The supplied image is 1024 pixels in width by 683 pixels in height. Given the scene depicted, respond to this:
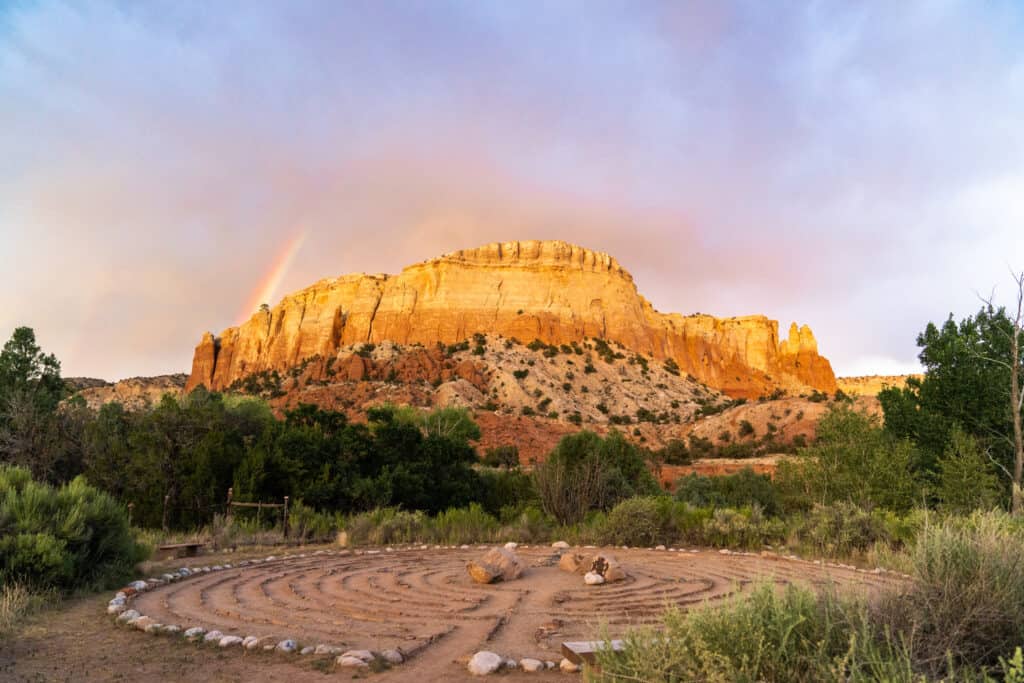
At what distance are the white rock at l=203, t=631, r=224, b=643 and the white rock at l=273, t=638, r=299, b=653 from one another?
2.39ft

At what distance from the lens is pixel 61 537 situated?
31.2 feet

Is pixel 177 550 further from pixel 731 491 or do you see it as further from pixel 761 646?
pixel 731 491

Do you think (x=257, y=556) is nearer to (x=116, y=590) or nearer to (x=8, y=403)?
(x=116, y=590)

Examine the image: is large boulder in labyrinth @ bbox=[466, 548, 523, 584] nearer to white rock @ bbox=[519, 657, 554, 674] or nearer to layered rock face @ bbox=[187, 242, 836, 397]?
white rock @ bbox=[519, 657, 554, 674]

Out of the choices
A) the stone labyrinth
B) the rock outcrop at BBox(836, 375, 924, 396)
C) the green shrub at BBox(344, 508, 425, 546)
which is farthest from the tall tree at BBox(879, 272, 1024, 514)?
the rock outcrop at BBox(836, 375, 924, 396)

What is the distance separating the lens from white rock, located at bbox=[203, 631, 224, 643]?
6631mm

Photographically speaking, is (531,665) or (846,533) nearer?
(531,665)

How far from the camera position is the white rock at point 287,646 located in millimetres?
6262

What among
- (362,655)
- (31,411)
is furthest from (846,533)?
(31,411)

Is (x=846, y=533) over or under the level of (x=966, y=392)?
under

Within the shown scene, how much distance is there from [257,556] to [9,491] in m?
4.83

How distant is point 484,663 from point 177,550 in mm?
10345

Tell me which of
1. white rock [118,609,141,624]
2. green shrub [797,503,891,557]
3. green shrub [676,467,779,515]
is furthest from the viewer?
green shrub [676,467,779,515]

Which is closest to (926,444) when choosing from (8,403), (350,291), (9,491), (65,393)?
(9,491)
